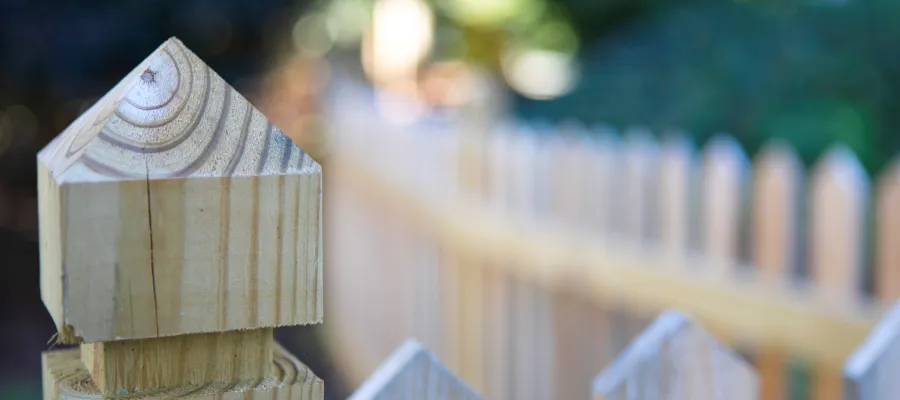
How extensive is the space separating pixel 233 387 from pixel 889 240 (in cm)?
197

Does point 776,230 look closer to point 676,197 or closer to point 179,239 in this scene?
point 676,197

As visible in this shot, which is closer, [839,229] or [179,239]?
[179,239]

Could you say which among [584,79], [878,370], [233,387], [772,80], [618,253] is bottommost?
[584,79]

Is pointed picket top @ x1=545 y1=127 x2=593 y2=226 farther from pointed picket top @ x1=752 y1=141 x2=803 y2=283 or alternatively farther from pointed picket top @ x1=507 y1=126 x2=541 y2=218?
pointed picket top @ x1=752 y1=141 x2=803 y2=283

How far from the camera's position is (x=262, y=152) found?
35.0 inches

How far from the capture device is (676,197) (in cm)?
293

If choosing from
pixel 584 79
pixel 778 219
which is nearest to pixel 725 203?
pixel 778 219

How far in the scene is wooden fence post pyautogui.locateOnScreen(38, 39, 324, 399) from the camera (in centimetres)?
84

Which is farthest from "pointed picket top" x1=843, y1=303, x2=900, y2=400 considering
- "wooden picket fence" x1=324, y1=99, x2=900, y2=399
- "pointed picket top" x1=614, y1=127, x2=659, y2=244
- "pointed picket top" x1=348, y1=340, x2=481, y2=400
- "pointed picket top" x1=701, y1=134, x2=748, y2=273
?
"pointed picket top" x1=614, y1=127, x2=659, y2=244

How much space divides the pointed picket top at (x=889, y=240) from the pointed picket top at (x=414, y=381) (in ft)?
5.34

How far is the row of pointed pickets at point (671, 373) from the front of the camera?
1.07 meters

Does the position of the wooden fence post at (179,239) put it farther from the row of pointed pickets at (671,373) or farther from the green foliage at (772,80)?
the green foliage at (772,80)

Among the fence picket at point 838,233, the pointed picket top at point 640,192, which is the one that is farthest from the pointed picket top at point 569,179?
the fence picket at point 838,233

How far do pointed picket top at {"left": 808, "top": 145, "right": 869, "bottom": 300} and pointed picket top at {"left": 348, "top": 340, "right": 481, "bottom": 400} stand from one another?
162 cm
